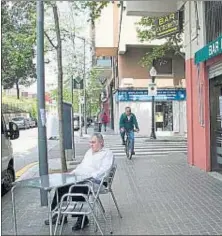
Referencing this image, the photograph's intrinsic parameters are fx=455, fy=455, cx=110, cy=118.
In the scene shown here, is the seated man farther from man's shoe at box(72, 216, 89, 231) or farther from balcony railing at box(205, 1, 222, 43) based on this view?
balcony railing at box(205, 1, 222, 43)

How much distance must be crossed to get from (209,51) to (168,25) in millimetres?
3477

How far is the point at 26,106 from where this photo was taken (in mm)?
53688

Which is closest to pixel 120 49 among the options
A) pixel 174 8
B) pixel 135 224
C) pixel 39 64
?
pixel 174 8

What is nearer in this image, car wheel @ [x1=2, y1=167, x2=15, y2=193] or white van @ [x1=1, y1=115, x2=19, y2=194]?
white van @ [x1=1, y1=115, x2=19, y2=194]

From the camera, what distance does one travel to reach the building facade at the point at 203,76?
33.2 ft

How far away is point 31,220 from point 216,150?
5.63 m

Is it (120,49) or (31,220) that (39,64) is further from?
(120,49)

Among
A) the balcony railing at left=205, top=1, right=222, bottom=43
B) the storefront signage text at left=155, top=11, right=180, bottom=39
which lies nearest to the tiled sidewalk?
the balcony railing at left=205, top=1, right=222, bottom=43

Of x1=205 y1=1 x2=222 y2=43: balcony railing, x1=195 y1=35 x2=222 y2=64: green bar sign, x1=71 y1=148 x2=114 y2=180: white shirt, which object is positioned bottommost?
x1=71 y1=148 x2=114 y2=180: white shirt

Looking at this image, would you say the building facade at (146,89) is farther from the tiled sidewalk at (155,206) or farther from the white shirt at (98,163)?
the white shirt at (98,163)

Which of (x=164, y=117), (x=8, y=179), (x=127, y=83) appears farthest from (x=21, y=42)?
(x=164, y=117)

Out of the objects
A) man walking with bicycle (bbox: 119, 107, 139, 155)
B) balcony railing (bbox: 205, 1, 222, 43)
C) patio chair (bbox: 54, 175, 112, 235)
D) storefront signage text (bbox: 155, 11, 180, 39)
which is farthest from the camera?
man walking with bicycle (bbox: 119, 107, 139, 155)

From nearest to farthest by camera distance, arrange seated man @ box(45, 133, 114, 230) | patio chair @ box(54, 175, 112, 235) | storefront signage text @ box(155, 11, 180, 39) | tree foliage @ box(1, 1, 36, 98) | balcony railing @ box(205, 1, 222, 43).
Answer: patio chair @ box(54, 175, 112, 235), seated man @ box(45, 133, 114, 230), balcony railing @ box(205, 1, 222, 43), tree foliage @ box(1, 1, 36, 98), storefront signage text @ box(155, 11, 180, 39)

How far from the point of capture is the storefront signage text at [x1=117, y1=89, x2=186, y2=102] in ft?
88.6
